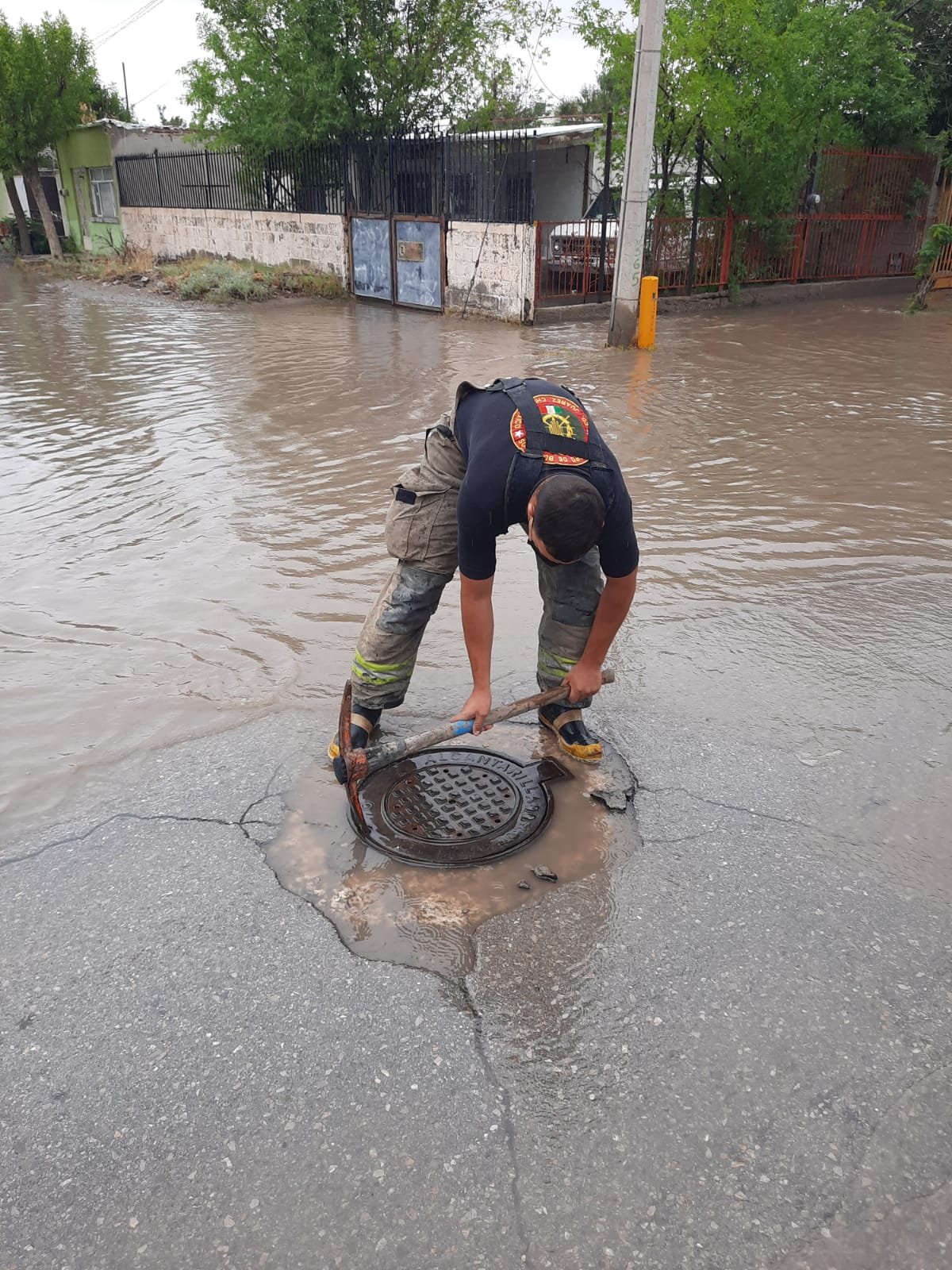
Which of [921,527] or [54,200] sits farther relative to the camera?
[54,200]

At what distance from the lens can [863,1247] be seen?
176 centimetres

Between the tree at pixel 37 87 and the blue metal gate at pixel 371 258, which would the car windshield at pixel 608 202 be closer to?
the blue metal gate at pixel 371 258

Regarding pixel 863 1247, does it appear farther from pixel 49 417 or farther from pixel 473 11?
pixel 473 11

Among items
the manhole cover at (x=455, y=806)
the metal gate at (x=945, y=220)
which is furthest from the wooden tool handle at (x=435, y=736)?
the metal gate at (x=945, y=220)

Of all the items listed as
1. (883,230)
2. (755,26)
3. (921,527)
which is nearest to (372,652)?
(921,527)

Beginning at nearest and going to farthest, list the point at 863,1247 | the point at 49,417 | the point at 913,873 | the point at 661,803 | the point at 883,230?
the point at 863,1247 → the point at 913,873 → the point at 661,803 → the point at 49,417 → the point at 883,230

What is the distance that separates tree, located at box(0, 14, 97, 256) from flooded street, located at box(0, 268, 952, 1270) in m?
24.1

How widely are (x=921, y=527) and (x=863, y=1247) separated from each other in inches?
180

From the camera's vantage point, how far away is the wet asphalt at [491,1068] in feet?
5.93

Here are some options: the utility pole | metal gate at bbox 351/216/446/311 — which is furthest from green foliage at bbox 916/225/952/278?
metal gate at bbox 351/216/446/311

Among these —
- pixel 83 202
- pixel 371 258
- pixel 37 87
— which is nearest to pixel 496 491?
pixel 371 258

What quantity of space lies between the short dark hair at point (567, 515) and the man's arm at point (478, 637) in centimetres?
30

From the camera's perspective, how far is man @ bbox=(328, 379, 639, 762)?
2557mm

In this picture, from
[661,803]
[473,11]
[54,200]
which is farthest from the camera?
[54,200]
